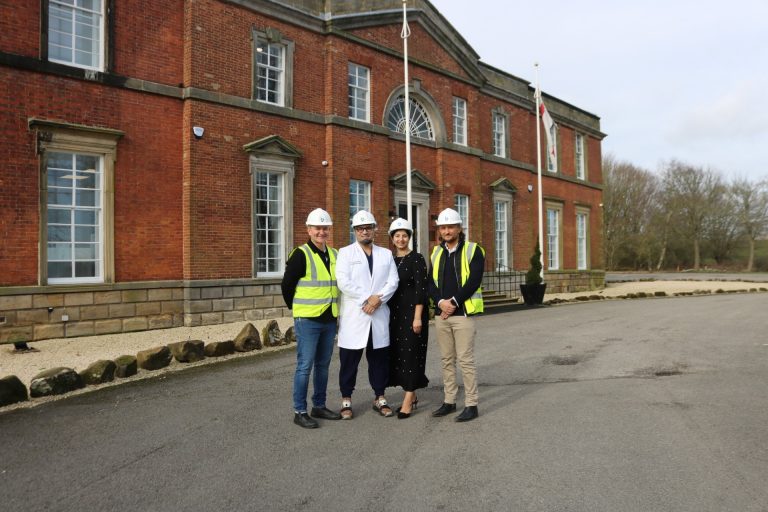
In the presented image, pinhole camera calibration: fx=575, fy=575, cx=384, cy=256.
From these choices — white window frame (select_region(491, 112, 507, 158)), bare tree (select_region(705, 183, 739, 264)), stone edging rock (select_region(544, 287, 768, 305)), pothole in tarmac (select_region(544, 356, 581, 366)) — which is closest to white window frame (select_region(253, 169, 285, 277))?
pothole in tarmac (select_region(544, 356, 581, 366))

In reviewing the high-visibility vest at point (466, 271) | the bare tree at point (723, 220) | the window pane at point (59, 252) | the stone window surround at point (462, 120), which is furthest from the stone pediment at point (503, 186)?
the bare tree at point (723, 220)

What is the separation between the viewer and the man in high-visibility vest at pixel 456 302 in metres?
5.30

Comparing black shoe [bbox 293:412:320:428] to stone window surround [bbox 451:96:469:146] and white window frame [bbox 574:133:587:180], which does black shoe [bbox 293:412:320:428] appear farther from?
white window frame [bbox 574:133:587:180]

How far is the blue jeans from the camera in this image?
5152 mm

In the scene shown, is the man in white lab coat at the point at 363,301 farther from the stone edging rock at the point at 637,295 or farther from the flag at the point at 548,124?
the flag at the point at 548,124

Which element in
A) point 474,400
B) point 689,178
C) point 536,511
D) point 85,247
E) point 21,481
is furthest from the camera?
point 689,178

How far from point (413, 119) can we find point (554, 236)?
33.1 feet

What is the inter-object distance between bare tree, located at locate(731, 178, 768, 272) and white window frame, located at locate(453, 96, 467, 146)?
46.1 m

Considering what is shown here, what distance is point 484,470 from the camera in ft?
13.0

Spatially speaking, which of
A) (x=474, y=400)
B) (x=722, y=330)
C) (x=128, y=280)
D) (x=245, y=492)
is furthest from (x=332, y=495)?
(x=722, y=330)

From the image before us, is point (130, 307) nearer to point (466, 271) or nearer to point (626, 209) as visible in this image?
point (466, 271)

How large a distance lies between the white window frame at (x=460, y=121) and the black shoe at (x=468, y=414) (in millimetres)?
15521

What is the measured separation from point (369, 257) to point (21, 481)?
123 inches

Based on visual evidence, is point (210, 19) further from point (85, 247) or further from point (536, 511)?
point (536, 511)
